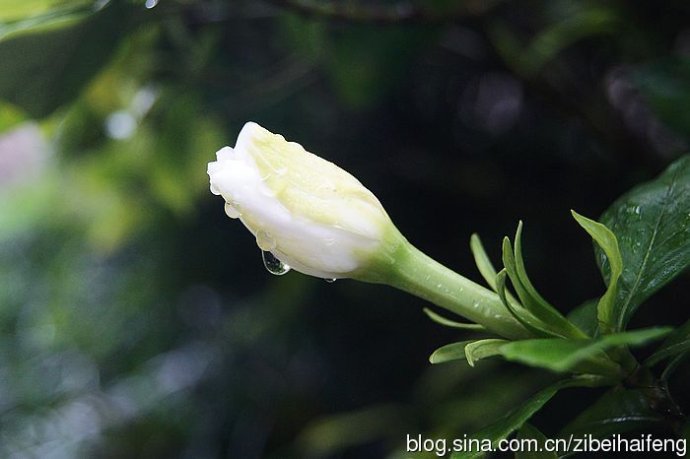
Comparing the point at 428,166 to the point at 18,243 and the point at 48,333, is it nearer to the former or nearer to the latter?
the point at 48,333

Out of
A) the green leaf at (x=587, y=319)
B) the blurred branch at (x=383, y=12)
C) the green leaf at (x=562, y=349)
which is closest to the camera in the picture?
the green leaf at (x=562, y=349)

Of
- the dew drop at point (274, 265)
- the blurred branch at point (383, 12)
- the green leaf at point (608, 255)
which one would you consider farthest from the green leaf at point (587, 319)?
the blurred branch at point (383, 12)

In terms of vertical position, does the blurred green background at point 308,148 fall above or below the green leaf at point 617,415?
below

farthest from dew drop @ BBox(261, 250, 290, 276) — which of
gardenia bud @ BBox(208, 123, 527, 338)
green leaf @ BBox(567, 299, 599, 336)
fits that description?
green leaf @ BBox(567, 299, 599, 336)

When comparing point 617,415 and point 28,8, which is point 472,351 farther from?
point 28,8

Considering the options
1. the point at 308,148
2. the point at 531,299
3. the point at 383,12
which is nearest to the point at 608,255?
the point at 531,299

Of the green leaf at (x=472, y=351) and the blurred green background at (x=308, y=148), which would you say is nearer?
the green leaf at (x=472, y=351)

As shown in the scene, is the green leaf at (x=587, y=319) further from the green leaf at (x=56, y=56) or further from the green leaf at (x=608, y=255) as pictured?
the green leaf at (x=56, y=56)
